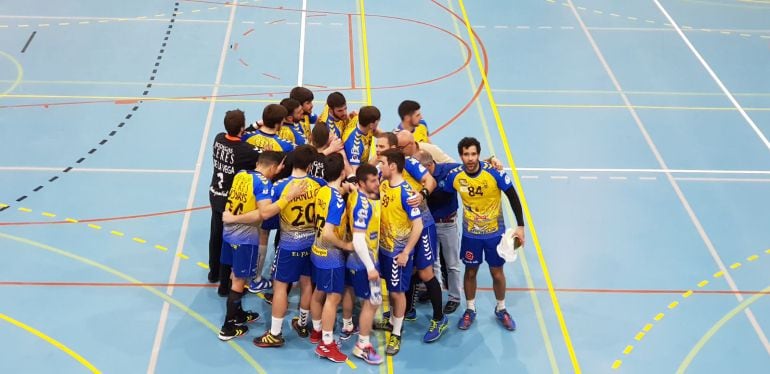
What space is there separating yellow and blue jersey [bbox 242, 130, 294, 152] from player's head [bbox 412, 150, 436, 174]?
58.4 inches

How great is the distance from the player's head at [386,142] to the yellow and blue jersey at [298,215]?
72 centimetres

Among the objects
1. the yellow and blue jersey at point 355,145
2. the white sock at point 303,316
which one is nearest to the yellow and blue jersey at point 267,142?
the yellow and blue jersey at point 355,145

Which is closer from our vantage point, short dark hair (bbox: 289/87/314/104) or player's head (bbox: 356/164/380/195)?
player's head (bbox: 356/164/380/195)

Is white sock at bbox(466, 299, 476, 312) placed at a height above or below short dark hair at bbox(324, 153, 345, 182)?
below

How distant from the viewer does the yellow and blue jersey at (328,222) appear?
9.13m

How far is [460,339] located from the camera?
33.5 ft

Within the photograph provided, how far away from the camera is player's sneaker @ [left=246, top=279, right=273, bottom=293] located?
35.7ft

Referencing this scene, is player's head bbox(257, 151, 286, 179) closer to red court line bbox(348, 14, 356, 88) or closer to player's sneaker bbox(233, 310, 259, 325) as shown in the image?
player's sneaker bbox(233, 310, 259, 325)

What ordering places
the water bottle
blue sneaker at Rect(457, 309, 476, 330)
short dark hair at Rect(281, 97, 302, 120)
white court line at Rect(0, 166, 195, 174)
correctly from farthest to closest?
white court line at Rect(0, 166, 195, 174) < short dark hair at Rect(281, 97, 302, 120) < blue sneaker at Rect(457, 309, 476, 330) < the water bottle

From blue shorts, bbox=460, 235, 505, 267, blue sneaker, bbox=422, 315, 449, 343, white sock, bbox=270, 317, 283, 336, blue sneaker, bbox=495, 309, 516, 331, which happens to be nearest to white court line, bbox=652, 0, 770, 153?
blue sneaker, bbox=495, 309, 516, 331

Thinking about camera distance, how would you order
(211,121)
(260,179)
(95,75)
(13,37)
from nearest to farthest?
(260,179)
(211,121)
(95,75)
(13,37)

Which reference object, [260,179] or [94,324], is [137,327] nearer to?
[94,324]

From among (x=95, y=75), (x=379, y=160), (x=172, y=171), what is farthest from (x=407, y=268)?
(x=95, y=75)

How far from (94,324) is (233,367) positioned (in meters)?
1.80
